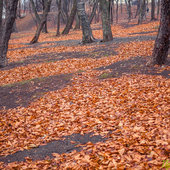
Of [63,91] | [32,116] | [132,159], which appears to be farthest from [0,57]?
[132,159]

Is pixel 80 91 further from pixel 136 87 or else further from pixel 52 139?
pixel 52 139

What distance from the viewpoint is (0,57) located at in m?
12.6

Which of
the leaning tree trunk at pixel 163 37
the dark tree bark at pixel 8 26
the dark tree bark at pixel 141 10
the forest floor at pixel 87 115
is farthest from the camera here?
the dark tree bark at pixel 141 10

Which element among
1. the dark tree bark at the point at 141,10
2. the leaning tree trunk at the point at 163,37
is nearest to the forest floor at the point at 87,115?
the leaning tree trunk at the point at 163,37

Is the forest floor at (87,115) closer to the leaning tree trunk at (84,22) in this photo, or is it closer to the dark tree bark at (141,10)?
the leaning tree trunk at (84,22)

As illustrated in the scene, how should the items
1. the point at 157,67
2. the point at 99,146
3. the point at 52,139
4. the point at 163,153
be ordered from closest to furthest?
the point at 163,153
the point at 99,146
the point at 52,139
the point at 157,67

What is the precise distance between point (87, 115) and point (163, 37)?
4.68 m

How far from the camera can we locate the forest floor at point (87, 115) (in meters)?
4.22

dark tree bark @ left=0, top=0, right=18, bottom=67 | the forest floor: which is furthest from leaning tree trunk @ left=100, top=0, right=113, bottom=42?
dark tree bark @ left=0, top=0, right=18, bottom=67

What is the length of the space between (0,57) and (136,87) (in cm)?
817

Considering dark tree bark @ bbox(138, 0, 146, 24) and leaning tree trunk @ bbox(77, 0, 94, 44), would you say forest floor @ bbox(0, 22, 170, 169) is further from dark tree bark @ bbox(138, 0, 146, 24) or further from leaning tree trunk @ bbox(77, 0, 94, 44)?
dark tree bark @ bbox(138, 0, 146, 24)

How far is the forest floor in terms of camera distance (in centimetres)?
422

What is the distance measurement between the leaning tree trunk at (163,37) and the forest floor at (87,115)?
379 mm

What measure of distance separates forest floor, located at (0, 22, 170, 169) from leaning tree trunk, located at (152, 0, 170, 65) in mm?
379
